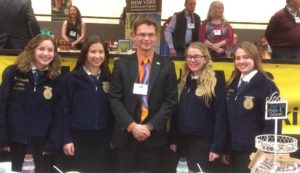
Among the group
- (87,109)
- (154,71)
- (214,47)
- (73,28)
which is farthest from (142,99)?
(73,28)

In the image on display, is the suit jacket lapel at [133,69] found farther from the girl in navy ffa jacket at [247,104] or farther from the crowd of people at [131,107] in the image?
the girl in navy ffa jacket at [247,104]

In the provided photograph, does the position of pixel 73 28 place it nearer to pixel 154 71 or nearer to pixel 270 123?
pixel 154 71

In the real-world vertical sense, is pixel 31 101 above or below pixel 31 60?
below

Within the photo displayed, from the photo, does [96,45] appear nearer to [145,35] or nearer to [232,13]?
[145,35]

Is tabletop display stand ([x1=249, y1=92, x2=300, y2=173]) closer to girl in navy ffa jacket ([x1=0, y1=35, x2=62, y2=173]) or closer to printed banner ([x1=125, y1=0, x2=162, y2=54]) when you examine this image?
girl in navy ffa jacket ([x1=0, y1=35, x2=62, y2=173])

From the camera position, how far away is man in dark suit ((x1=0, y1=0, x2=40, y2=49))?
4344mm

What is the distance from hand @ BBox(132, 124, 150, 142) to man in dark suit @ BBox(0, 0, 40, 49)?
6.05ft

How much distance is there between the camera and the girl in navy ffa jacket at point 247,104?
10.4 ft

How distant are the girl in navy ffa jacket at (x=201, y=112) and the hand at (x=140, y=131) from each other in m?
0.39

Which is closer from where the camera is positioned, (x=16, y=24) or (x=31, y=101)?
(x=31, y=101)

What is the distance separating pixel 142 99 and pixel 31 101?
2.89 ft

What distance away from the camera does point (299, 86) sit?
4.26 m

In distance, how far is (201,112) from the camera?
338 centimetres

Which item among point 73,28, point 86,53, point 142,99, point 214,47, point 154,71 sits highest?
point 73,28
